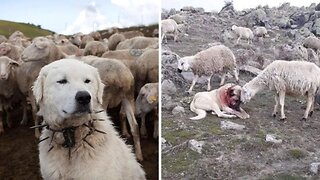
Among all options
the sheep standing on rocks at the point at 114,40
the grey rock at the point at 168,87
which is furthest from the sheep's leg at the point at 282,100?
the sheep standing on rocks at the point at 114,40

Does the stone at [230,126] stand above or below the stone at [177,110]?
below

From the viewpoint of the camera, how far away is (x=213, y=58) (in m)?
3.94

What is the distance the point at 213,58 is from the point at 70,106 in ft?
4.88

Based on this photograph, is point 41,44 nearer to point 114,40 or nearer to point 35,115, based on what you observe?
point 35,115

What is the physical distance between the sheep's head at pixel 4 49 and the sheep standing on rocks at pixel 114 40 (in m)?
0.78

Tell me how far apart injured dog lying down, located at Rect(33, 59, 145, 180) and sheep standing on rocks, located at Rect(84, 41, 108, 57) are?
121 centimetres

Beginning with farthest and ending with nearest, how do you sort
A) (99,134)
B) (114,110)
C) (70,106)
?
1. (114,110)
2. (99,134)
3. (70,106)

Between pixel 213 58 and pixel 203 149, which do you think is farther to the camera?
pixel 213 58

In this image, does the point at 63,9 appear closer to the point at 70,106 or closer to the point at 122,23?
the point at 122,23

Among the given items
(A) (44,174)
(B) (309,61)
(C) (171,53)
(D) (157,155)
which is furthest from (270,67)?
(A) (44,174)

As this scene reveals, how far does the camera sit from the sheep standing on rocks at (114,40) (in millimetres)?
4152

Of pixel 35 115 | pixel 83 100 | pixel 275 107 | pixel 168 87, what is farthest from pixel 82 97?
pixel 275 107

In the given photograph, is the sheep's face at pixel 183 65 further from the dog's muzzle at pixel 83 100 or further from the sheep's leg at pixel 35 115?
the dog's muzzle at pixel 83 100

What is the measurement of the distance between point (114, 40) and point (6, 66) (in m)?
0.91
